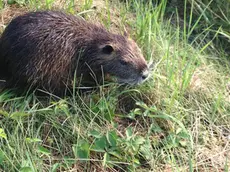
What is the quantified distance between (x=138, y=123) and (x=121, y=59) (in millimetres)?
499

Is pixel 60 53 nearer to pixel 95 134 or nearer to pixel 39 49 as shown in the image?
pixel 39 49

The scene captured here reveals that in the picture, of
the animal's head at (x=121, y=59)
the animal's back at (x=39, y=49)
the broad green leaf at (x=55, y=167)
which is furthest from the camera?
the animal's head at (x=121, y=59)

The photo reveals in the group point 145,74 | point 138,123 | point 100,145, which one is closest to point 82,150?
point 100,145


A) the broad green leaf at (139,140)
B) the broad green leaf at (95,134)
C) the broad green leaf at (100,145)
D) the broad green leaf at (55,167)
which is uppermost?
the broad green leaf at (95,134)

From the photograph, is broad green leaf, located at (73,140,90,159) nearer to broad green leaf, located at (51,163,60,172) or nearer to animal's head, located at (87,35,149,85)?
broad green leaf, located at (51,163,60,172)

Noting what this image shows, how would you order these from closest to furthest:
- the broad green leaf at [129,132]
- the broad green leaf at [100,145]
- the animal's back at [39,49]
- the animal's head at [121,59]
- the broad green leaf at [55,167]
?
the broad green leaf at [55,167], the broad green leaf at [100,145], the broad green leaf at [129,132], the animal's back at [39,49], the animal's head at [121,59]

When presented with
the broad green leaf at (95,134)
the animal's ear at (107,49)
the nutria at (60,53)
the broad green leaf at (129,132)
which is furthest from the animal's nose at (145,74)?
the broad green leaf at (95,134)

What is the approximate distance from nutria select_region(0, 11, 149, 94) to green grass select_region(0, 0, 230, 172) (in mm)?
125

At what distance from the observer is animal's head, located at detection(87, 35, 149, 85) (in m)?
3.27

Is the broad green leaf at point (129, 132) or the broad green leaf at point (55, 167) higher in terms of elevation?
the broad green leaf at point (129, 132)

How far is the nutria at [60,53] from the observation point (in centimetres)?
314

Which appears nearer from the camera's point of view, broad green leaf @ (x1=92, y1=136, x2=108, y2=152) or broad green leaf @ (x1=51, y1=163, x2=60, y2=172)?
broad green leaf @ (x1=51, y1=163, x2=60, y2=172)

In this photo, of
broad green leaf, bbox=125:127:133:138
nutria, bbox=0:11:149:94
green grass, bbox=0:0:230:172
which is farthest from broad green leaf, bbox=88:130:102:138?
nutria, bbox=0:11:149:94

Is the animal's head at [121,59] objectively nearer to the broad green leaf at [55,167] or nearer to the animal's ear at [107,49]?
the animal's ear at [107,49]
